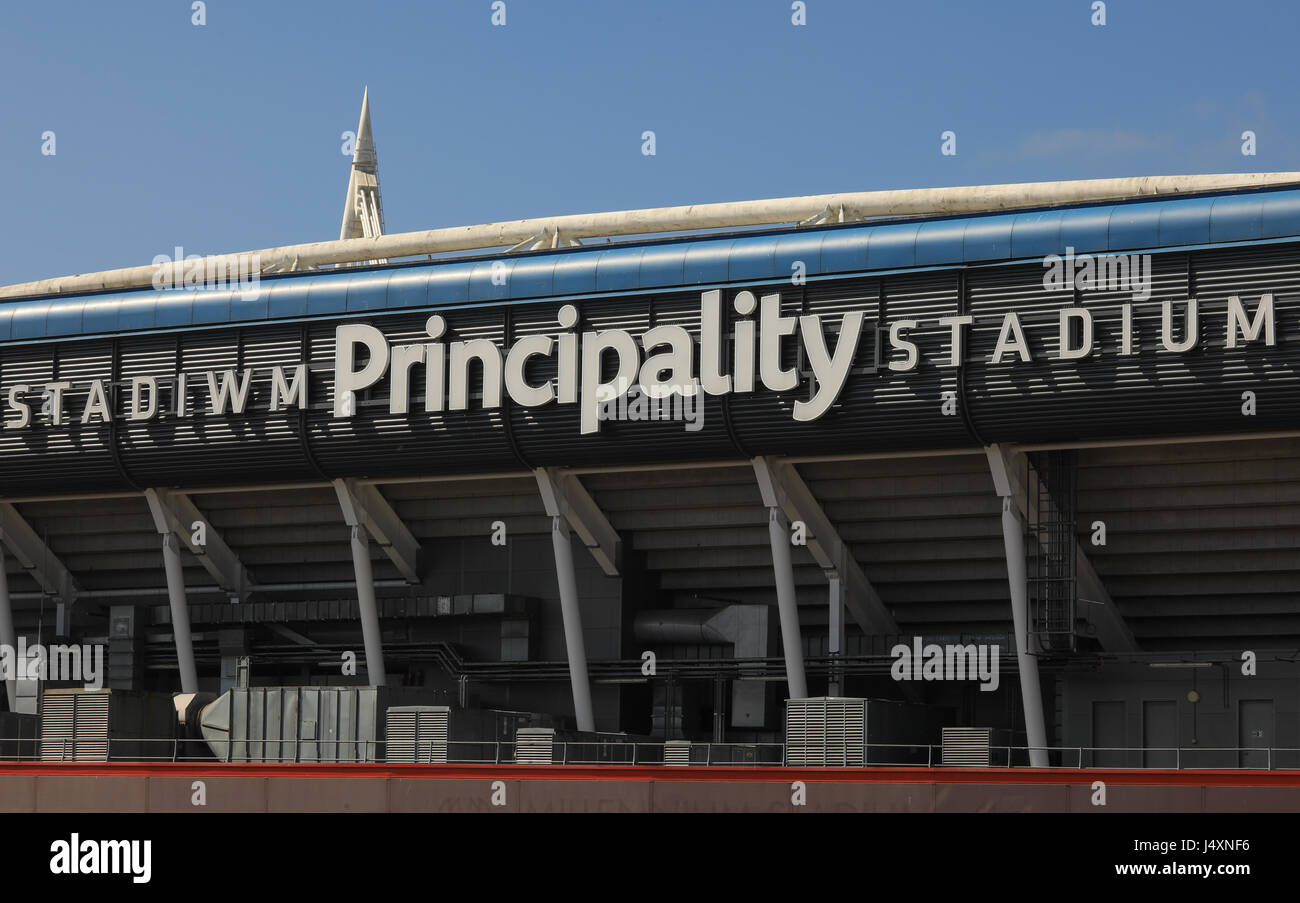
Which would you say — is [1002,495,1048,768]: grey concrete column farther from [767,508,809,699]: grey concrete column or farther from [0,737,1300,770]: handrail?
[767,508,809,699]: grey concrete column

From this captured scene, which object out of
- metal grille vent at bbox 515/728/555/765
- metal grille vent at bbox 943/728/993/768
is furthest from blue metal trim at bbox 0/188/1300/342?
metal grille vent at bbox 515/728/555/765

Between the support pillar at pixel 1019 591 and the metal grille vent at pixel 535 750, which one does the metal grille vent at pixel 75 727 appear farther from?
the support pillar at pixel 1019 591

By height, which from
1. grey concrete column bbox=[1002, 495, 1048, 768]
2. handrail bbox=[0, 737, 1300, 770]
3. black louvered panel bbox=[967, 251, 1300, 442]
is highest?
black louvered panel bbox=[967, 251, 1300, 442]

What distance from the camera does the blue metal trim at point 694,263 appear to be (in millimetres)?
49188

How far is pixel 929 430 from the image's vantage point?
51.7 metres

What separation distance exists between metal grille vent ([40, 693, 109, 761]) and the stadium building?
0.13m

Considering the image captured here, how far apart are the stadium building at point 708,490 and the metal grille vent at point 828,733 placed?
0.23ft

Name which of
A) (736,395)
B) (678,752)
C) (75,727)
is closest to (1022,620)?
(736,395)

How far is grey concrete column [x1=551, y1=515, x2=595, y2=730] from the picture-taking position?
56.5 meters

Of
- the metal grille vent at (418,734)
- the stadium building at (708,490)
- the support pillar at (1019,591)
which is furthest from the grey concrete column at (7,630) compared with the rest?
the support pillar at (1019,591)

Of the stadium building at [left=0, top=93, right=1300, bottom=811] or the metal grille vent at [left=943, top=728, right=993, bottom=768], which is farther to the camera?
the stadium building at [left=0, top=93, right=1300, bottom=811]

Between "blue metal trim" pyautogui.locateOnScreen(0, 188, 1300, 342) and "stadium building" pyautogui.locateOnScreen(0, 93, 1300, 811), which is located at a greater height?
"blue metal trim" pyautogui.locateOnScreen(0, 188, 1300, 342)

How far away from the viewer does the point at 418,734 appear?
163ft
